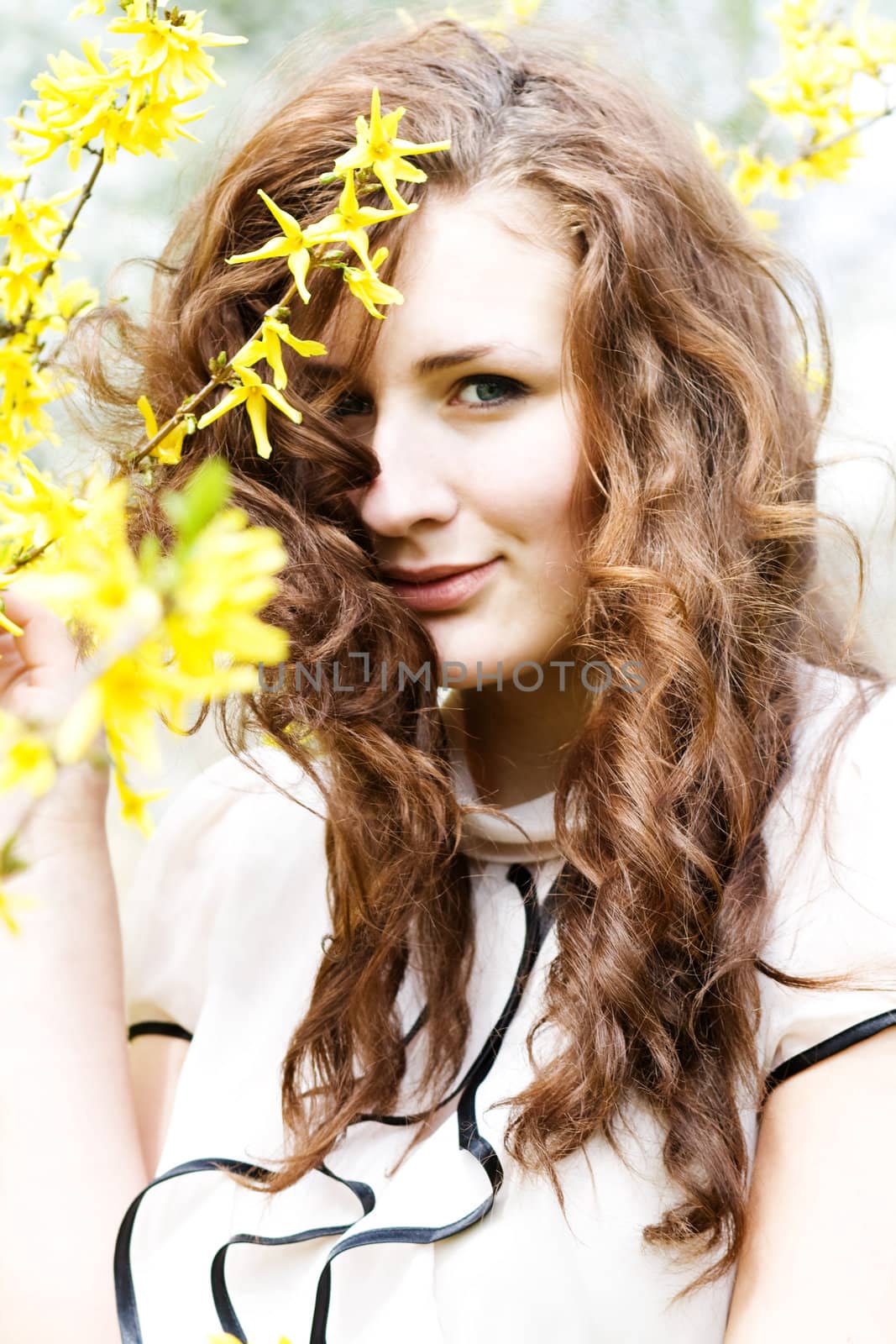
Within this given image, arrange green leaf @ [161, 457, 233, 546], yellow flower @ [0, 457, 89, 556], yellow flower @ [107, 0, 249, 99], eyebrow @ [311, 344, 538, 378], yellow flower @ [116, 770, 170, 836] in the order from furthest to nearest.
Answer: eyebrow @ [311, 344, 538, 378] → yellow flower @ [116, 770, 170, 836] → yellow flower @ [107, 0, 249, 99] → yellow flower @ [0, 457, 89, 556] → green leaf @ [161, 457, 233, 546]

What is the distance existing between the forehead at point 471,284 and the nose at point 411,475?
0.17 feet

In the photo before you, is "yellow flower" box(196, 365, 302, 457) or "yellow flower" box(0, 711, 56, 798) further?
"yellow flower" box(196, 365, 302, 457)

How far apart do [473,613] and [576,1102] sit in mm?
394

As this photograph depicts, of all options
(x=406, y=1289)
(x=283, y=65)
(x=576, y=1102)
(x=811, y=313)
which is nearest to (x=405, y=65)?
(x=283, y=65)

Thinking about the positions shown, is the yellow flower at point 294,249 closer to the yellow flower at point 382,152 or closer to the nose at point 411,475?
the yellow flower at point 382,152

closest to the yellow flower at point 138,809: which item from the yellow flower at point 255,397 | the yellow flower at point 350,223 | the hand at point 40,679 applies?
the hand at point 40,679

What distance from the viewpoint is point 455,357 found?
929 millimetres

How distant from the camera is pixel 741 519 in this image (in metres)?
1.02

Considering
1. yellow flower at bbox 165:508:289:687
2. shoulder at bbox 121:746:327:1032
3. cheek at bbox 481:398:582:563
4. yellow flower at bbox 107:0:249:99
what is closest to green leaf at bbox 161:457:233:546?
yellow flower at bbox 165:508:289:687

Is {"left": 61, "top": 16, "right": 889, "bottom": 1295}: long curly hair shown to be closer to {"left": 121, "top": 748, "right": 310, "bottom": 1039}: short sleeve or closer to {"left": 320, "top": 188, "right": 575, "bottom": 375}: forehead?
{"left": 320, "top": 188, "right": 575, "bottom": 375}: forehead

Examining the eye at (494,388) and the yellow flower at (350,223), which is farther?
the eye at (494,388)

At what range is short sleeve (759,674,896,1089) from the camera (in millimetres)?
839

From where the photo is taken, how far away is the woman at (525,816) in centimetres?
86

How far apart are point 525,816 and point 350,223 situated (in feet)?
1.96
